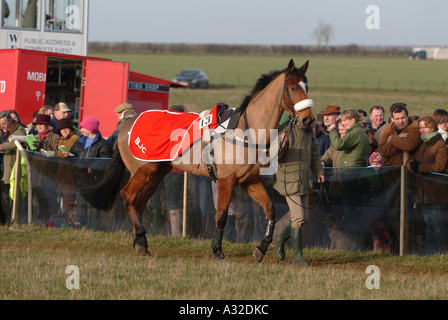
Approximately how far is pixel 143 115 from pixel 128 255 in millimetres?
1925

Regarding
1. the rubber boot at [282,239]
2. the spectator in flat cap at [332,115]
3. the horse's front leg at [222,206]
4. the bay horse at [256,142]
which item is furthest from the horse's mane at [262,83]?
the spectator in flat cap at [332,115]

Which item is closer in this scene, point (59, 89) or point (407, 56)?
point (59, 89)

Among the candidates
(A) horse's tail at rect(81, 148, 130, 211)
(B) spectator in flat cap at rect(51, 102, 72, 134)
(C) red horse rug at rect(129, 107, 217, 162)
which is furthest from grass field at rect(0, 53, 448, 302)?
(B) spectator in flat cap at rect(51, 102, 72, 134)

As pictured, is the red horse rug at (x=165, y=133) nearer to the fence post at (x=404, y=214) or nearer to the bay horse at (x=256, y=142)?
the bay horse at (x=256, y=142)

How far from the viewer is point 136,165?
9766 millimetres

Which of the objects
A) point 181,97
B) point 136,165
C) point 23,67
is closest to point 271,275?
point 136,165

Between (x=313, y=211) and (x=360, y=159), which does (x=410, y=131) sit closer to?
(x=360, y=159)

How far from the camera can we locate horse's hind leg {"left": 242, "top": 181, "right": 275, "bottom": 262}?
8672 millimetres

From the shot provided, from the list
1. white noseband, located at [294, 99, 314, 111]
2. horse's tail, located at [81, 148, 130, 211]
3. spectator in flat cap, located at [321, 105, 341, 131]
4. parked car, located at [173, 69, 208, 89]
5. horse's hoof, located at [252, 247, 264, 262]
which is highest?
parked car, located at [173, 69, 208, 89]

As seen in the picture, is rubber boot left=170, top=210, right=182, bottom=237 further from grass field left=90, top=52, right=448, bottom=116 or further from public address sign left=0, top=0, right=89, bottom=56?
grass field left=90, top=52, right=448, bottom=116

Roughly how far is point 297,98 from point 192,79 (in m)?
45.4

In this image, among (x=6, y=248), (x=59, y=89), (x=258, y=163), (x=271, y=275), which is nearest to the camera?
(x=271, y=275)

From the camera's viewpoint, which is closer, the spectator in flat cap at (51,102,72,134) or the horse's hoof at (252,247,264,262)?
the horse's hoof at (252,247,264,262)

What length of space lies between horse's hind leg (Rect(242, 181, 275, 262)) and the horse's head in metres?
1.05
